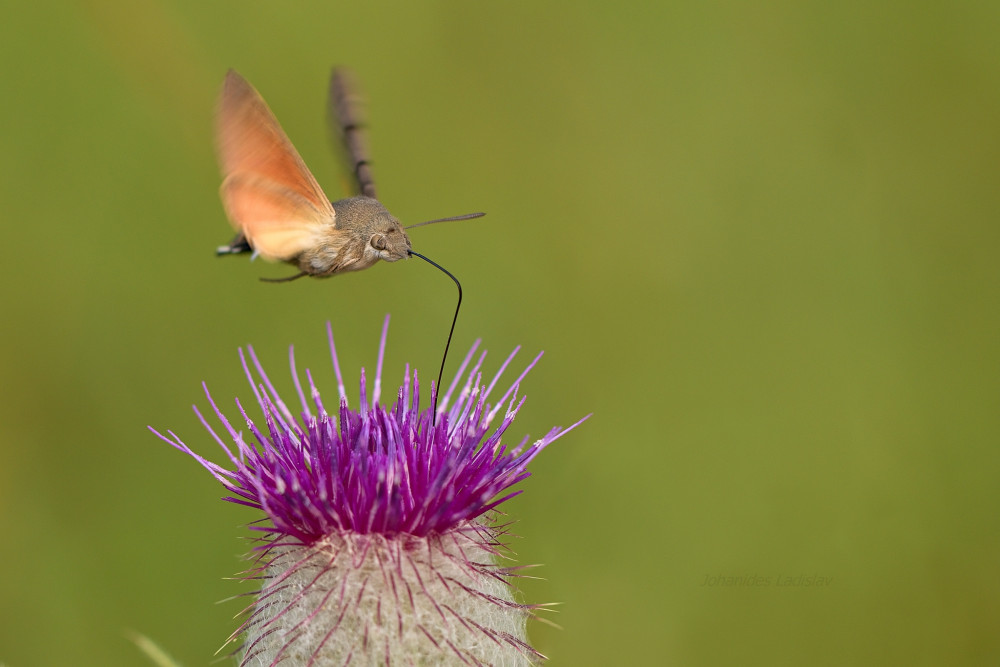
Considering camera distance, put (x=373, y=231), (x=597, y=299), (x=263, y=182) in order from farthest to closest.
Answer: (x=597, y=299)
(x=373, y=231)
(x=263, y=182)

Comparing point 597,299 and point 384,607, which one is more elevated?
point 597,299

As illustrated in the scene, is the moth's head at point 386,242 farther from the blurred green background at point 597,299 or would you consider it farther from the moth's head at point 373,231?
the blurred green background at point 597,299

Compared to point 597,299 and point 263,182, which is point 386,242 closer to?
point 263,182

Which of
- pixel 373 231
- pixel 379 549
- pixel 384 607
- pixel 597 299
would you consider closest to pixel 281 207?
pixel 373 231

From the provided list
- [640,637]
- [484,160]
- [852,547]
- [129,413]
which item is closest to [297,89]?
[484,160]

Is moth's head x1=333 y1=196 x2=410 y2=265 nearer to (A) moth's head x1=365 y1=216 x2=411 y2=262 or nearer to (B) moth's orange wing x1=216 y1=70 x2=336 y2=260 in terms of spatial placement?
(A) moth's head x1=365 y1=216 x2=411 y2=262

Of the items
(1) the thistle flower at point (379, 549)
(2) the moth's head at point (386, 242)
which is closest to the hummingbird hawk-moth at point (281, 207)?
(2) the moth's head at point (386, 242)
